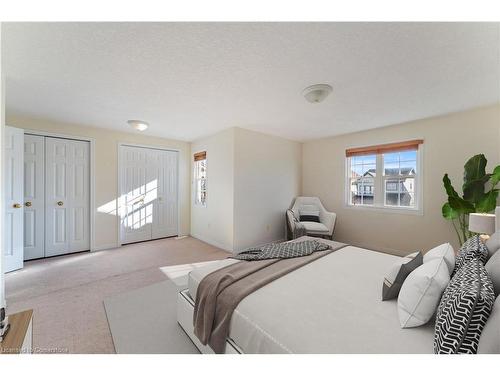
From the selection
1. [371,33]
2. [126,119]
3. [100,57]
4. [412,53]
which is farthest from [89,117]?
[412,53]

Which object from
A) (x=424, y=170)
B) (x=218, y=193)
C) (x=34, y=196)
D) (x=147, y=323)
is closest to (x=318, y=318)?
(x=147, y=323)

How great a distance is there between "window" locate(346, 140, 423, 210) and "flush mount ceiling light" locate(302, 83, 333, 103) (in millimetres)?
2211

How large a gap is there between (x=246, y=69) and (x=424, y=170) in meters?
3.30

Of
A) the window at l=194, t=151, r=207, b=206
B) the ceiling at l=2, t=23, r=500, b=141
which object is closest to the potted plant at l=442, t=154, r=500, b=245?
the ceiling at l=2, t=23, r=500, b=141

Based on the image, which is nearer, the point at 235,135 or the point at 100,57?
the point at 100,57

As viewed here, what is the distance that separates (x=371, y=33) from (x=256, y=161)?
2.75 meters

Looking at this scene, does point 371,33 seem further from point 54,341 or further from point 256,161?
point 54,341

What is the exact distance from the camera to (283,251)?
1.98 metres

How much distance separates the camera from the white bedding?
35.2 inches

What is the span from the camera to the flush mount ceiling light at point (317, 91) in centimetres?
210

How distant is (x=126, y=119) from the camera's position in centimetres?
324

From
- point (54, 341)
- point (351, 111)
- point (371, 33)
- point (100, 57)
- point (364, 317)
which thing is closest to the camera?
point (364, 317)

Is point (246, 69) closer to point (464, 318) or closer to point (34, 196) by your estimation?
point (464, 318)

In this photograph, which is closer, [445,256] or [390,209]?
[445,256]
